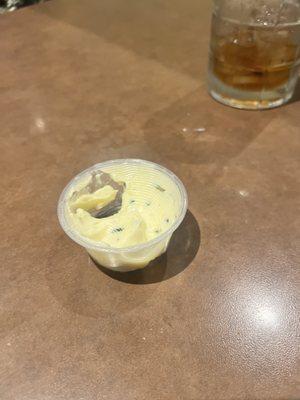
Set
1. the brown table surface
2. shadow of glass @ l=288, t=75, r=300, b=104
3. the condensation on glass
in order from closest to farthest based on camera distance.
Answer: the brown table surface < the condensation on glass < shadow of glass @ l=288, t=75, r=300, b=104

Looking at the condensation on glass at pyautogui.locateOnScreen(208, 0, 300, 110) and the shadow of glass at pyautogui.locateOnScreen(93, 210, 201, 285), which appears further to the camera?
the condensation on glass at pyautogui.locateOnScreen(208, 0, 300, 110)

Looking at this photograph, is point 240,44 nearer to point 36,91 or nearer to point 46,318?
point 36,91

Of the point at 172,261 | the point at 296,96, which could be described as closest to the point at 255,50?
the point at 296,96

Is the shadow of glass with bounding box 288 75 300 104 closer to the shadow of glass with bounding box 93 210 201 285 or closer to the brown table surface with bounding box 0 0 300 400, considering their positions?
the brown table surface with bounding box 0 0 300 400

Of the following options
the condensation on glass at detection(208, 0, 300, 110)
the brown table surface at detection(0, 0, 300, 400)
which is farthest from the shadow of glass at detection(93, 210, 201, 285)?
the condensation on glass at detection(208, 0, 300, 110)

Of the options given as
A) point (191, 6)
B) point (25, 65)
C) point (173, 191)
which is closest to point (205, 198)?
point (173, 191)

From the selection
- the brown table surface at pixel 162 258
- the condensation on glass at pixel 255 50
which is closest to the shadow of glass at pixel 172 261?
the brown table surface at pixel 162 258
